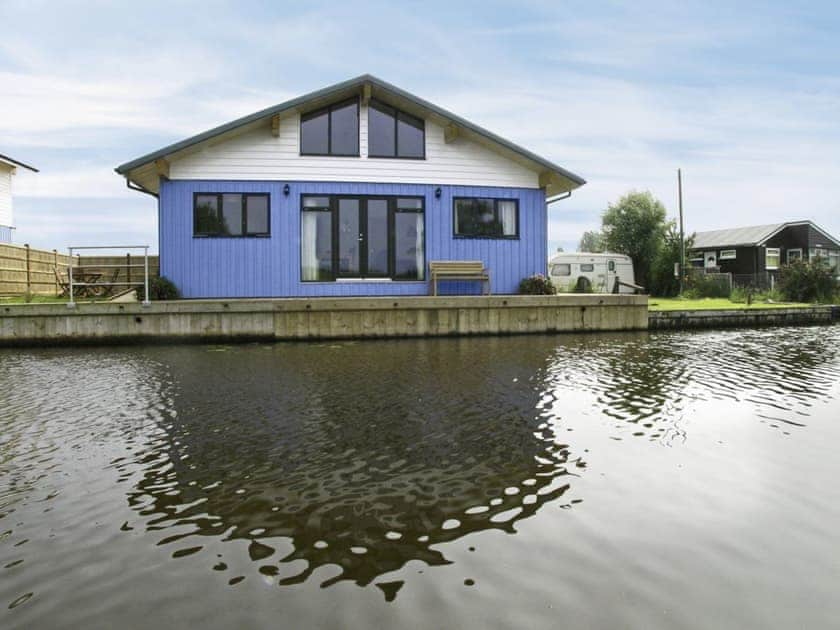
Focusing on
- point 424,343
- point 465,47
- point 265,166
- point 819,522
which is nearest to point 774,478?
point 819,522

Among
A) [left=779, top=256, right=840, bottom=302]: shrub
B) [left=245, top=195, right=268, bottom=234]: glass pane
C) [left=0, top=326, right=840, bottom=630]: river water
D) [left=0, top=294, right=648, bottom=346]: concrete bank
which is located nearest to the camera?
[left=0, top=326, right=840, bottom=630]: river water

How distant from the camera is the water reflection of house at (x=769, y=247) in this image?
109 feet

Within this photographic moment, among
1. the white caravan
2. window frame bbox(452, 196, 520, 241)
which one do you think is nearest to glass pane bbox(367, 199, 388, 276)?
window frame bbox(452, 196, 520, 241)

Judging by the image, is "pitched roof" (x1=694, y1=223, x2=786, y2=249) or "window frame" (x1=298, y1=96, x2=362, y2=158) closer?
"window frame" (x1=298, y1=96, x2=362, y2=158)

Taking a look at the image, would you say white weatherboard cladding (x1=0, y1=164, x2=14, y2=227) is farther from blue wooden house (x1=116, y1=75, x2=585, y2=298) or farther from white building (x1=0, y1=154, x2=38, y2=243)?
blue wooden house (x1=116, y1=75, x2=585, y2=298)

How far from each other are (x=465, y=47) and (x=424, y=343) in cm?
616

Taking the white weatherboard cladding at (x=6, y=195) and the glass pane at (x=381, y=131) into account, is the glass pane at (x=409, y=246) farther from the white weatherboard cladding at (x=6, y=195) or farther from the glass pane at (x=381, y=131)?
the white weatherboard cladding at (x=6, y=195)

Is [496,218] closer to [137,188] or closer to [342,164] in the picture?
[342,164]

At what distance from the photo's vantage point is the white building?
2475 cm

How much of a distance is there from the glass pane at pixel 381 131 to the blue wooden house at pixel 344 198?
0.03 m

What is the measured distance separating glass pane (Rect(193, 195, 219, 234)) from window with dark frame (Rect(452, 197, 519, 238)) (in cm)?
586

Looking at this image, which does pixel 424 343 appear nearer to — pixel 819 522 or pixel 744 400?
pixel 744 400

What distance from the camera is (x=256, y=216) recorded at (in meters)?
13.9

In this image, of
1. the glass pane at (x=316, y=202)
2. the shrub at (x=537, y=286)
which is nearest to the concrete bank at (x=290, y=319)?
the shrub at (x=537, y=286)
